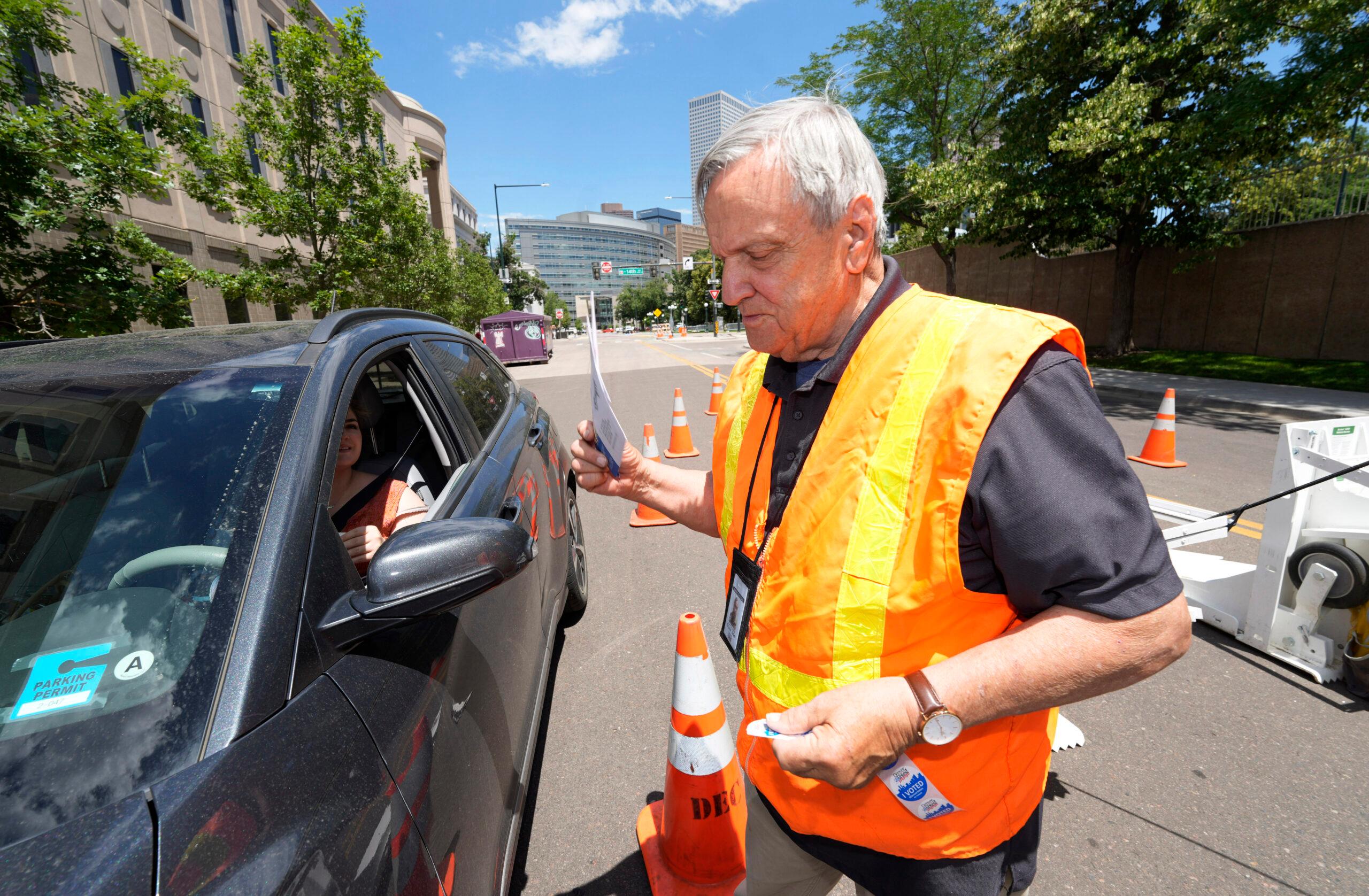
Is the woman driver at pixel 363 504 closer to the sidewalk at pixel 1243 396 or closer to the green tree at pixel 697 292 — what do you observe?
the sidewalk at pixel 1243 396

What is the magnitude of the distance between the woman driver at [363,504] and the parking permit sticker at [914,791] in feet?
5.28

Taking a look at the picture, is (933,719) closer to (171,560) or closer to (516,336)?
(171,560)

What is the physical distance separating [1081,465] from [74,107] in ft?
27.6

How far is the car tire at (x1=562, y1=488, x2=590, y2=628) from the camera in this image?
11.4 ft

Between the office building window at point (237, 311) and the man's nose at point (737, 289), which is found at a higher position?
the office building window at point (237, 311)

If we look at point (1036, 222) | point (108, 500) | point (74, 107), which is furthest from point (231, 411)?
point (1036, 222)

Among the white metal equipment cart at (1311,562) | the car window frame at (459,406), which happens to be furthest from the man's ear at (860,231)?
the white metal equipment cart at (1311,562)

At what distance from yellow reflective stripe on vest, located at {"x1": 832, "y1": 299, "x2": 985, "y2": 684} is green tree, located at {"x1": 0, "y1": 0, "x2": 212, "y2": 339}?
681cm

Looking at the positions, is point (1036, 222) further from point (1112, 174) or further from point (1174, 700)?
point (1174, 700)

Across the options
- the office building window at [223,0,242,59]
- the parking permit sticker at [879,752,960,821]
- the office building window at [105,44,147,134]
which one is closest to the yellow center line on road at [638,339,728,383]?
the parking permit sticker at [879,752,960,821]

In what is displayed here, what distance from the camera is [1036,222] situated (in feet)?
A: 49.4

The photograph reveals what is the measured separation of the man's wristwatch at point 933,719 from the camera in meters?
0.95

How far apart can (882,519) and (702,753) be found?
4.25 ft

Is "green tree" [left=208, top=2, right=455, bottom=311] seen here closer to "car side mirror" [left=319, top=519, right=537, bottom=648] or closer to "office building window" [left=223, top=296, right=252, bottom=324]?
"office building window" [left=223, top=296, right=252, bottom=324]
